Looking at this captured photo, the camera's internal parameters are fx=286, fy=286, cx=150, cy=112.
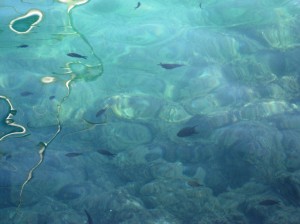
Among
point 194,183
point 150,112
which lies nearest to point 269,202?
point 194,183

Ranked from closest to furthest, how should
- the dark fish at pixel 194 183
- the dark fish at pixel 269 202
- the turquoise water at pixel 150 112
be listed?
the dark fish at pixel 269 202 → the dark fish at pixel 194 183 → the turquoise water at pixel 150 112

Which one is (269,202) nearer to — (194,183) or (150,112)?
(194,183)

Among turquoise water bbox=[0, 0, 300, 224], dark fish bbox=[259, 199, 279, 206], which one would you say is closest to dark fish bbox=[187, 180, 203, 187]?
turquoise water bbox=[0, 0, 300, 224]

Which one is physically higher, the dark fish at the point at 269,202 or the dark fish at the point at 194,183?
the dark fish at the point at 269,202

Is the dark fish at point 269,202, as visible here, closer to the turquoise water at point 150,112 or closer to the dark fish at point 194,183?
the turquoise water at point 150,112

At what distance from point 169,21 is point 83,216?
7.20m

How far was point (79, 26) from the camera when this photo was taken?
1002cm

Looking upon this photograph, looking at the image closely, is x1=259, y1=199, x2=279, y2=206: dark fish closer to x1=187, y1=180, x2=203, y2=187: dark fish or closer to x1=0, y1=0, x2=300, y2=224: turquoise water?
x1=0, y1=0, x2=300, y2=224: turquoise water

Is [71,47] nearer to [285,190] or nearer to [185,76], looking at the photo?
[185,76]

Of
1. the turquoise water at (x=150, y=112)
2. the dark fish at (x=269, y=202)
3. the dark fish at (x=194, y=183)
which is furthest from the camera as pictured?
the turquoise water at (x=150, y=112)

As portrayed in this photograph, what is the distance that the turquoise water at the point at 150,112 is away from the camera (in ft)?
22.4

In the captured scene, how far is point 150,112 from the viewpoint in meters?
8.47

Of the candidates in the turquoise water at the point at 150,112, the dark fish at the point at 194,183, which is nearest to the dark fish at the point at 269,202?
the turquoise water at the point at 150,112

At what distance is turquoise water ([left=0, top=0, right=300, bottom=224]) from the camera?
6840 mm
